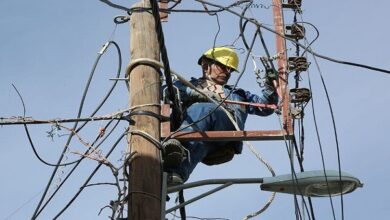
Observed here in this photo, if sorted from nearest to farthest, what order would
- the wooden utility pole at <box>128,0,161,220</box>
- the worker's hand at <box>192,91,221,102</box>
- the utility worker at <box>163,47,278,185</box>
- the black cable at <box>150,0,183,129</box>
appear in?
the wooden utility pole at <box>128,0,161,220</box> < the black cable at <box>150,0,183,129</box> < the utility worker at <box>163,47,278,185</box> < the worker's hand at <box>192,91,221,102</box>

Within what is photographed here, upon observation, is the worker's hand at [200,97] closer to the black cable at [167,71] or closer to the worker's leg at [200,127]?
the worker's leg at [200,127]

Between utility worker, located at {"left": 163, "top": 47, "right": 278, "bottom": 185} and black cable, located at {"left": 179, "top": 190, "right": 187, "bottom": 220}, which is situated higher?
utility worker, located at {"left": 163, "top": 47, "right": 278, "bottom": 185}

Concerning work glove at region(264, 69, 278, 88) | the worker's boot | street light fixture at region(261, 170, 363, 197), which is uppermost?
work glove at region(264, 69, 278, 88)

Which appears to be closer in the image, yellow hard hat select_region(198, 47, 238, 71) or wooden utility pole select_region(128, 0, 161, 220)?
wooden utility pole select_region(128, 0, 161, 220)

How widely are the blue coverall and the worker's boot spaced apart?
0.15 m

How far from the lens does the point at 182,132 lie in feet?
20.6

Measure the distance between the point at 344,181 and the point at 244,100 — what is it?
154 centimetres

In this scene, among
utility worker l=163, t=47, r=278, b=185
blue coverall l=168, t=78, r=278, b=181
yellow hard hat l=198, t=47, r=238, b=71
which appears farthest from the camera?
yellow hard hat l=198, t=47, r=238, b=71

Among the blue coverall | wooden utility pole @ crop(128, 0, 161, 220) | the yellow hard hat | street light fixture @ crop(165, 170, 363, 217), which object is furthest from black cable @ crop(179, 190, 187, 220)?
the yellow hard hat

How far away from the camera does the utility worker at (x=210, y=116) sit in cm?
635

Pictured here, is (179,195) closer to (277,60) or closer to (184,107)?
(184,107)

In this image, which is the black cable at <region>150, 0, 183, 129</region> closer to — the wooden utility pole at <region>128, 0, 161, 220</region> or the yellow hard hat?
the wooden utility pole at <region>128, 0, 161, 220</region>

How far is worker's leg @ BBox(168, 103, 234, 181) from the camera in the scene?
21.6ft

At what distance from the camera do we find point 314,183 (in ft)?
19.7
